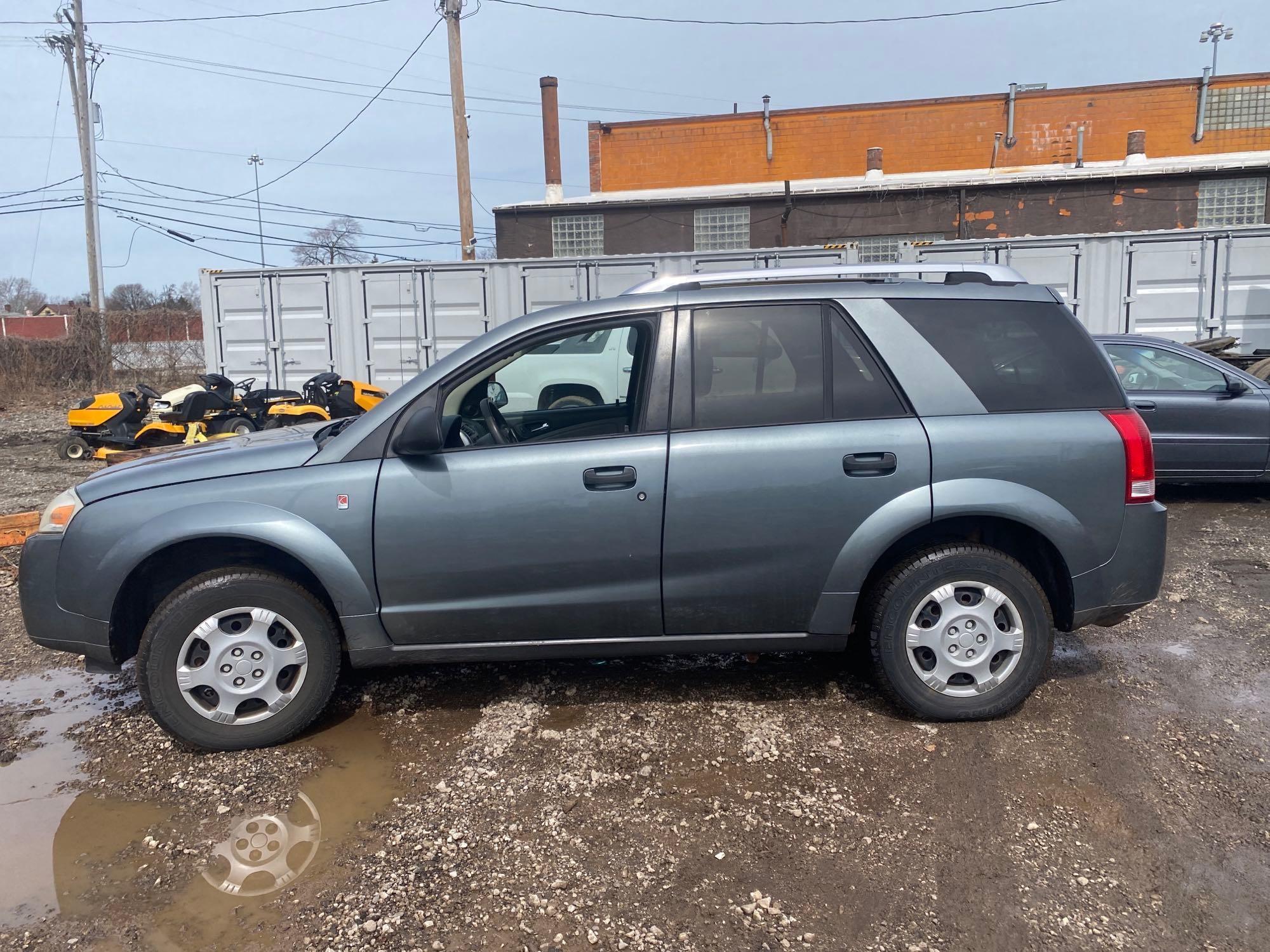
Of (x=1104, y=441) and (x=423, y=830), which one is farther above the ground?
(x=1104, y=441)

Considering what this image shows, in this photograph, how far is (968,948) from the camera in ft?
8.43

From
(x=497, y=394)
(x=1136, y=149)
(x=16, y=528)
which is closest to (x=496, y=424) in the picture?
(x=497, y=394)

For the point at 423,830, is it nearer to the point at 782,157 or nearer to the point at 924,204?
the point at 924,204

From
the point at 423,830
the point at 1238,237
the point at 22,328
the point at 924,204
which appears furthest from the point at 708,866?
the point at 22,328

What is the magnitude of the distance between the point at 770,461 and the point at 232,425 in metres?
9.95

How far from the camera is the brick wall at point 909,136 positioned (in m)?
29.6

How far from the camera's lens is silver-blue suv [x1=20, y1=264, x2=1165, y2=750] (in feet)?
12.2

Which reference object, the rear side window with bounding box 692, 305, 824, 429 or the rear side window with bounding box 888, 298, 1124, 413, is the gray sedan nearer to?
the rear side window with bounding box 888, 298, 1124, 413

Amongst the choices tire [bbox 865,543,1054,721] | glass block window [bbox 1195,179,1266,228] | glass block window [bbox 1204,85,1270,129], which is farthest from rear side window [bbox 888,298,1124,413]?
glass block window [bbox 1204,85,1270,129]

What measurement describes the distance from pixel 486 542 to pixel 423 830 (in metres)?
1.11

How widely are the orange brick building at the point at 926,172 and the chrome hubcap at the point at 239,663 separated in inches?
881

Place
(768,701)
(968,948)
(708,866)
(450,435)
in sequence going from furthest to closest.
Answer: (768,701), (450,435), (708,866), (968,948)

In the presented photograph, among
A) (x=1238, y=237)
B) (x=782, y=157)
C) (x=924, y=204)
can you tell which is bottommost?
(x=1238, y=237)

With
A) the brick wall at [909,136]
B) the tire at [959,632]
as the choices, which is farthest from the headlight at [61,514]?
the brick wall at [909,136]
